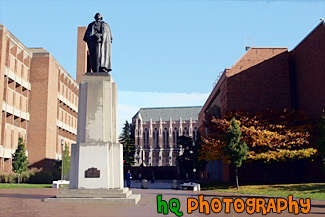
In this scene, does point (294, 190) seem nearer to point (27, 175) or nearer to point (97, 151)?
point (97, 151)

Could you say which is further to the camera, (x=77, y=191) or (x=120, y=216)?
(x=77, y=191)

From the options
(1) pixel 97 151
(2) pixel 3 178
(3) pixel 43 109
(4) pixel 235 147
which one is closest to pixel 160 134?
(3) pixel 43 109

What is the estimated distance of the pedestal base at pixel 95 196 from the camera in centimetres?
1441

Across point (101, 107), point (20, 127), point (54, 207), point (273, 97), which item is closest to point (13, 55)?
point (20, 127)

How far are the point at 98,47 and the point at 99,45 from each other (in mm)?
108

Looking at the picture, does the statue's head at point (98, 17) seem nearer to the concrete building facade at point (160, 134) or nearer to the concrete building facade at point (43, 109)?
the concrete building facade at point (43, 109)

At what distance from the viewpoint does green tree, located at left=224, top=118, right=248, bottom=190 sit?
30.9 meters

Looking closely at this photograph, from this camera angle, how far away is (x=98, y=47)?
17.0 meters

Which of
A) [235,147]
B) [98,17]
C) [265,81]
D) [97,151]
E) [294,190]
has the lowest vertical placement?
[294,190]

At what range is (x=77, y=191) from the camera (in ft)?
49.1

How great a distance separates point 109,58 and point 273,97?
2632 centimetres

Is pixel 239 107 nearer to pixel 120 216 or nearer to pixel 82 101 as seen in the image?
pixel 82 101

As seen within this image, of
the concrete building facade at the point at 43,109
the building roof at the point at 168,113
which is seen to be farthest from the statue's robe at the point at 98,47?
the building roof at the point at 168,113

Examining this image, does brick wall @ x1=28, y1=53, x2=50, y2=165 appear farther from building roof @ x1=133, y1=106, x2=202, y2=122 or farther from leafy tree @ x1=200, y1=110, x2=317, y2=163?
building roof @ x1=133, y1=106, x2=202, y2=122
